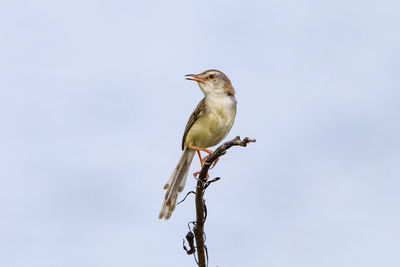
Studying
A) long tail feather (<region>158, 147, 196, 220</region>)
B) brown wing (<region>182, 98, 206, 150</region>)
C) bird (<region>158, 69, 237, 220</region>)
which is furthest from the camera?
brown wing (<region>182, 98, 206, 150</region>)

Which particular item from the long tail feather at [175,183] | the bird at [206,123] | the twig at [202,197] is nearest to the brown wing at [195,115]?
the bird at [206,123]

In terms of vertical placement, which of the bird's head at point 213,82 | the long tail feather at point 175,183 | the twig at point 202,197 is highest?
the bird's head at point 213,82

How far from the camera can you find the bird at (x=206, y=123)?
10336 mm

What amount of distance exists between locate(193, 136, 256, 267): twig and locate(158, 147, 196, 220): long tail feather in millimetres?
2225

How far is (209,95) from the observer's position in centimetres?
1076

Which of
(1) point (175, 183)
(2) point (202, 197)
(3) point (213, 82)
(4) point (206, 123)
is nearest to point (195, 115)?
(4) point (206, 123)

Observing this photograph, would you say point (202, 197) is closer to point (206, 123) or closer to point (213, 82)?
point (206, 123)

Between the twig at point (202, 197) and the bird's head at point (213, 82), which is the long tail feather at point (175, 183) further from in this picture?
the twig at point (202, 197)

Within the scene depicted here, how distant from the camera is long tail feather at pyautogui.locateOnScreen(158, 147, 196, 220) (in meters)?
9.87

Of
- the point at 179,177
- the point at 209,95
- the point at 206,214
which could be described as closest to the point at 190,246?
the point at 206,214

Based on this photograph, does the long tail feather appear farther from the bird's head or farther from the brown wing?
the bird's head

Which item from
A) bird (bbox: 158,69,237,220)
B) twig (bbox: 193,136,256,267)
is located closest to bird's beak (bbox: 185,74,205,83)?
bird (bbox: 158,69,237,220)

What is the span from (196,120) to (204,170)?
2.76 meters

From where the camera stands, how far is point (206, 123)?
33.9 ft
